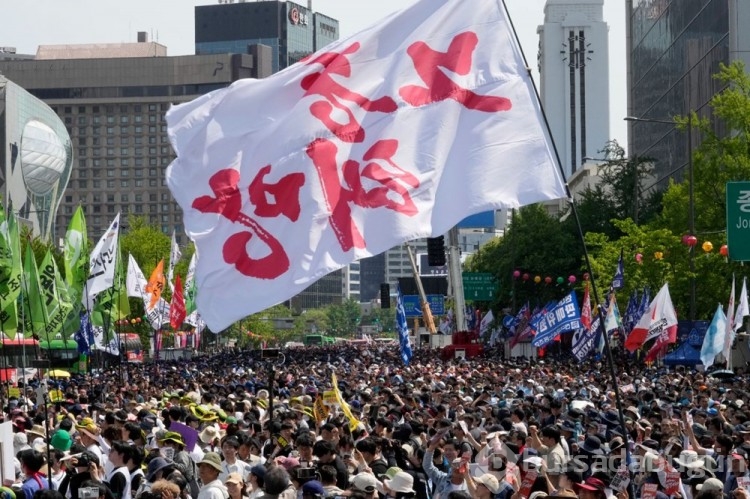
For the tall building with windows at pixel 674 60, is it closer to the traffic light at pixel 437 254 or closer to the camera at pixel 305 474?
the traffic light at pixel 437 254

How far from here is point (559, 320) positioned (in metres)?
33.7

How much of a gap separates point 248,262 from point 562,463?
10.7ft

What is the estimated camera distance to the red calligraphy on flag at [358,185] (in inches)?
430

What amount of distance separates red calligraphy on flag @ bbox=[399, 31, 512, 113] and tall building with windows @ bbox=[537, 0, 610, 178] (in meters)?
187

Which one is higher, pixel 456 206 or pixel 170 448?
pixel 456 206

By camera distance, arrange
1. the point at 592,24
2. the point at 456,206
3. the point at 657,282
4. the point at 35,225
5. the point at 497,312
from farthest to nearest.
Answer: the point at 592,24
the point at 35,225
the point at 497,312
the point at 657,282
the point at 456,206

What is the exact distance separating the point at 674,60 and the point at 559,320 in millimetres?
47942

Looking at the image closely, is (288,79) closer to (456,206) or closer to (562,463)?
(456,206)

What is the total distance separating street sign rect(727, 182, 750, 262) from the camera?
2278cm

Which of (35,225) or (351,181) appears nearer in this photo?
(351,181)

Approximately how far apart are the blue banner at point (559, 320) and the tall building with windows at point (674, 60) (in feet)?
82.1

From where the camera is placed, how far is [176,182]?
1114 cm

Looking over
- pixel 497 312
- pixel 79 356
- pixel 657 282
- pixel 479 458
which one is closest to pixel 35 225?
pixel 497 312

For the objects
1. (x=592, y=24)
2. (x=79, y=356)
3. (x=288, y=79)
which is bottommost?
(x=79, y=356)
